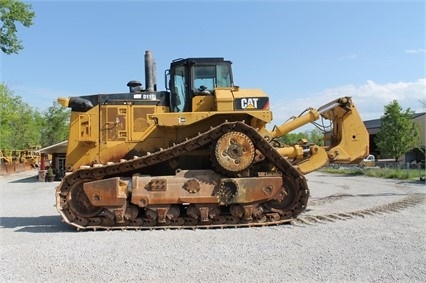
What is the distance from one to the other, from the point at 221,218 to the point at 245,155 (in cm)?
158

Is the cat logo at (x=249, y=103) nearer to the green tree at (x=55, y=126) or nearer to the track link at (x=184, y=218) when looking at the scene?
the track link at (x=184, y=218)

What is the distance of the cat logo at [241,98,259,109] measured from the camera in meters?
9.92

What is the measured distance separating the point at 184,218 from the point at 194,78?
358 cm

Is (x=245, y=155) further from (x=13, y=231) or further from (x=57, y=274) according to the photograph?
(x=13, y=231)

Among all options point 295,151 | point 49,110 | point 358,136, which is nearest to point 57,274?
point 295,151

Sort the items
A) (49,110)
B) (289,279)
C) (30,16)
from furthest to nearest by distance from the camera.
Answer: (49,110), (30,16), (289,279)

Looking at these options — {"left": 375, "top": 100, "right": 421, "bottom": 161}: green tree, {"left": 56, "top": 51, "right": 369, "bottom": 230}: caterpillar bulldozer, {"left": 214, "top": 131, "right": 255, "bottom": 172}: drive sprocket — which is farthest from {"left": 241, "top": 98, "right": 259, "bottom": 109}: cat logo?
{"left": 375, "top": 100, "right": 421, "bottom": 161}: green tree

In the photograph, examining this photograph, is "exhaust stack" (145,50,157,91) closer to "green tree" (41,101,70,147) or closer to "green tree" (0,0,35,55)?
"green tree" (0,0,35,55)

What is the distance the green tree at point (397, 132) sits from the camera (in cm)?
4266

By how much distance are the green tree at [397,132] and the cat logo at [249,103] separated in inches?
1466

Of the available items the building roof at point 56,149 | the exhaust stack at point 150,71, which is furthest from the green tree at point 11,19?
the exhaust stack at point 150,71

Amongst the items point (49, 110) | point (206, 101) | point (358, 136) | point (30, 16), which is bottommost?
point (358, 136)

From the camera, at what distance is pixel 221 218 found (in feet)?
31.6

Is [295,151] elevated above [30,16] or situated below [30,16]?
below
